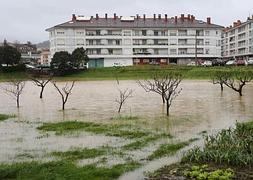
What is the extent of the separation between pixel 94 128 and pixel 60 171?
744 centimetres

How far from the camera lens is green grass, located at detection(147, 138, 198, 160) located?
Result: 13.7m

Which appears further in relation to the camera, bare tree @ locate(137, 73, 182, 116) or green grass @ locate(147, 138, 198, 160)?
bare tree @ locate(137, 73, 182, 116)

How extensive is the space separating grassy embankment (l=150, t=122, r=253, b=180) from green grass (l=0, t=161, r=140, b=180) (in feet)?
3.44

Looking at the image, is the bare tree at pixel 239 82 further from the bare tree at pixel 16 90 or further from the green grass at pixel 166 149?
the green grass at pixel 166 149

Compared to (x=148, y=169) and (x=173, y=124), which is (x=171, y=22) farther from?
(x=148, y=169)

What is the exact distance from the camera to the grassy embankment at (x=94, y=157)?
37.9ft

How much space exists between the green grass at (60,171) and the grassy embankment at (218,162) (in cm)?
105

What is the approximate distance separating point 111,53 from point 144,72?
144ft

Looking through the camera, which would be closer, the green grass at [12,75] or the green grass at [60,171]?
the green grass at [60,171]

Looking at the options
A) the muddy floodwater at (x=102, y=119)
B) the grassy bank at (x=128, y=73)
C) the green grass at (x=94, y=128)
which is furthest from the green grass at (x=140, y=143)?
the grassy bank at (x=128, y=73)

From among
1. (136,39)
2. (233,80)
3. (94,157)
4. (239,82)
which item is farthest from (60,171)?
(136,39)

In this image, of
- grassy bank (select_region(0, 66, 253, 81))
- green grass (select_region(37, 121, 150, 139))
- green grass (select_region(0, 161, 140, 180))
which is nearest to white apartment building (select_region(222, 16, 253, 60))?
grassy bank (select_region(0, 66, 253, 81))

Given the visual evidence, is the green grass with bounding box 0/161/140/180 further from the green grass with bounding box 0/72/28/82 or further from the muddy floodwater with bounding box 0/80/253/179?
the green grass with bounding box 0/72/28/82

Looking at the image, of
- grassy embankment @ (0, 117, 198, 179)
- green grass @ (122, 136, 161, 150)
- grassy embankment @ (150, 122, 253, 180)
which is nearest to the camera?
grassy embankment @ (150, 122, 253, 180)
